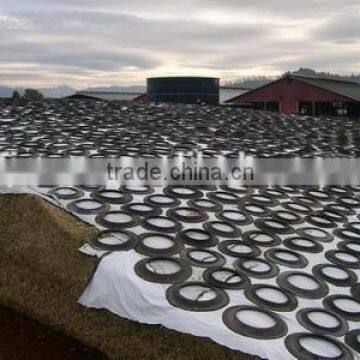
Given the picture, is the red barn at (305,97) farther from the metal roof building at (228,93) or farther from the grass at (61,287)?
the grass at (61,287)

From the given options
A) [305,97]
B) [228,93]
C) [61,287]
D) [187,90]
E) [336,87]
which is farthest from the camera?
[228,93]

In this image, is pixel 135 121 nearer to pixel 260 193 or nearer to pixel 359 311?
pixel 260 193

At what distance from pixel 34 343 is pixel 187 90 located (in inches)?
2032

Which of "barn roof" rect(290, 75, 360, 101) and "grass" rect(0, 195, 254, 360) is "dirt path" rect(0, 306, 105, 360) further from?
"barn roof" rect(290, 75, 360, 101)

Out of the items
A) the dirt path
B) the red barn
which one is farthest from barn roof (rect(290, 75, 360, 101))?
the dirt path

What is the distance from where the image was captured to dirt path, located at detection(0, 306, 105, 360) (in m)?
8.31

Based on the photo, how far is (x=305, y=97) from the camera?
52281 mm

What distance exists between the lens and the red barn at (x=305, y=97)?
164ft

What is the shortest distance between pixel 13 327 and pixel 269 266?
203 inches

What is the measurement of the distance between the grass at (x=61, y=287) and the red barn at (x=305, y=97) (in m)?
44.9

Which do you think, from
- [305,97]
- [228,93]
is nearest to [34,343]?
[305,97]

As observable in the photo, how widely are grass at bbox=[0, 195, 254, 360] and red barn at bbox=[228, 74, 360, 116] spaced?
1768 inches

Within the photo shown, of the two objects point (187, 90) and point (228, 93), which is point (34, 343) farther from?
point (228, 93)

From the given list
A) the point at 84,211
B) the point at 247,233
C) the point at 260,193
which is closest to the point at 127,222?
the point at 84,211
